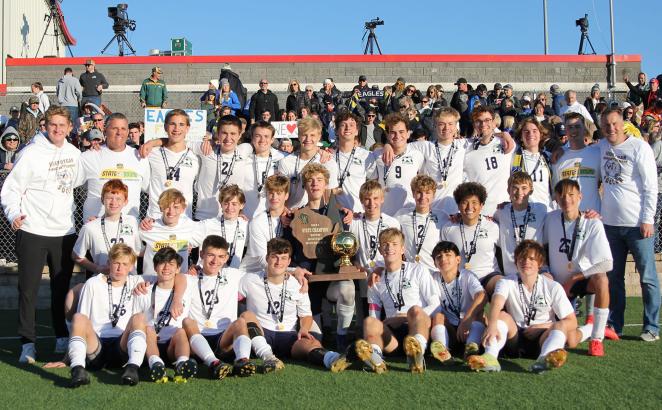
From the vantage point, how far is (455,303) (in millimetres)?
6090

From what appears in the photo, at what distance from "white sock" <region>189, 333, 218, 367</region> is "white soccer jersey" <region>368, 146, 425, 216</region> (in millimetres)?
2448

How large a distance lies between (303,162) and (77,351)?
2869 mm

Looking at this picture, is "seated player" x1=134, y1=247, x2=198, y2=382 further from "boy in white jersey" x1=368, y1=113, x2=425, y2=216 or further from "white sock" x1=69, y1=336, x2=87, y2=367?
"boy in white jersey" x1=368, y1=113, x2=425, y2=216

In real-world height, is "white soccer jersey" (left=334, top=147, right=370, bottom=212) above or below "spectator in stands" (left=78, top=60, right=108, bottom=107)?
below

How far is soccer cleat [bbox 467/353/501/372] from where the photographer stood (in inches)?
213

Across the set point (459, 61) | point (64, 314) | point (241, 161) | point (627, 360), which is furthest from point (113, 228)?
point (459, 61)

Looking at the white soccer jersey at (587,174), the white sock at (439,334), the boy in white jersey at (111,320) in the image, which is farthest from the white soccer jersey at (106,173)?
the white soccer jersey at (587,174)

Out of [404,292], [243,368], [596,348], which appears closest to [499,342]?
[404,292]

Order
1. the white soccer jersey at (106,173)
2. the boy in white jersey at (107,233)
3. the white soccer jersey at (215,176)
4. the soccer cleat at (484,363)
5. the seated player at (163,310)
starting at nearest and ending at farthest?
the soccer cleat at (484,363), the seated player at (163,310), the boy in white jersey at (107,233), the white soccer jersey at (106,173), the white soccer jersey at (215,176)

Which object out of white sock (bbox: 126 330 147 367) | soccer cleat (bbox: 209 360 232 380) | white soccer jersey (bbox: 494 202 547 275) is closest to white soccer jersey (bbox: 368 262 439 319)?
white soccer jersey (bbox: 494 202 547 275)

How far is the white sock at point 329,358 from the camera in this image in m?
5.63

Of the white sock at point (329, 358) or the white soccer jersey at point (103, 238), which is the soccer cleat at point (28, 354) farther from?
the white sock at point (329, 358)

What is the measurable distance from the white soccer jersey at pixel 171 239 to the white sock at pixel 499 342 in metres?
2.79

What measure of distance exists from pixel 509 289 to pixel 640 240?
5.55ft
